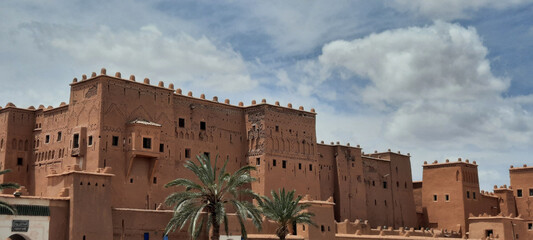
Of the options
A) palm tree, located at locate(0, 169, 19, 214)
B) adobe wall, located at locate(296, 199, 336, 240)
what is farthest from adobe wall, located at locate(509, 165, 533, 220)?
palm tree, located at locate(0, 169, 19, 214)

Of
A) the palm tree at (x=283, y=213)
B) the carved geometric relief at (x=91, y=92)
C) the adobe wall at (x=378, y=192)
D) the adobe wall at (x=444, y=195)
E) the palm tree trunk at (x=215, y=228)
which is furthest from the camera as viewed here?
the adobe wall at (x=444, y=195)

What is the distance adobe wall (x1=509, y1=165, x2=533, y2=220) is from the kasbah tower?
444 cm

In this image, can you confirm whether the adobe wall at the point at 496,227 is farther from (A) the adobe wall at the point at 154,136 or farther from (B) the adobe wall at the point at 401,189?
(A) the adobe wall at the point at 154,136

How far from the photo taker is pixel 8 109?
45812 millimetres

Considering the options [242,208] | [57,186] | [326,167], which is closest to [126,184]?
[57,186]

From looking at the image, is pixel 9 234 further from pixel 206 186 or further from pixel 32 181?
pixel 32 181

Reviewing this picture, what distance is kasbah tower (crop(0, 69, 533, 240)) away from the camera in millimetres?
33750

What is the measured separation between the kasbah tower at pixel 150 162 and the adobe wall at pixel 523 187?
175 inches

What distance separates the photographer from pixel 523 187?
65750 mm

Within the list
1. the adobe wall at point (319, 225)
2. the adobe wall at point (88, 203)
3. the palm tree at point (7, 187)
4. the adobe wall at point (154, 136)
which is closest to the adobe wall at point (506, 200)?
the adobe wall at point (319, 225)

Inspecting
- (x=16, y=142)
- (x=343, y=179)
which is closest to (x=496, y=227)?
(x=343, y=179)

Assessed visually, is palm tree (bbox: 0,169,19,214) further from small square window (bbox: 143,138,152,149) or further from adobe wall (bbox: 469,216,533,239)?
adobe wall (bbox: 469,216,533,239)

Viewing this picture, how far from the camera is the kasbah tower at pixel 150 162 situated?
1329 inches

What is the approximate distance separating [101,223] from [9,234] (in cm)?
458
